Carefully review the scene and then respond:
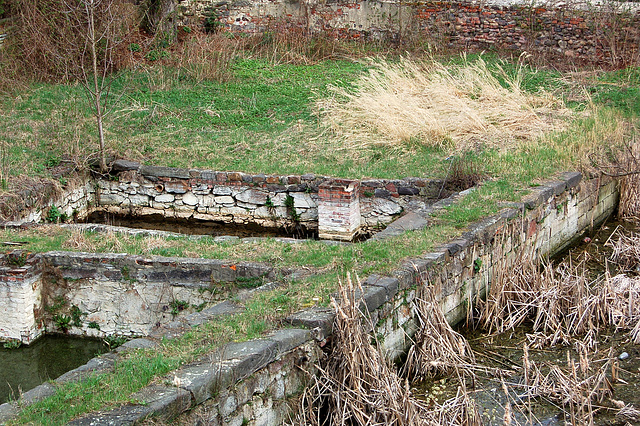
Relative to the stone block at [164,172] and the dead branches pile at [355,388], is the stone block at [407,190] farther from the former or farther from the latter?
the dead branches pile at [355,388]

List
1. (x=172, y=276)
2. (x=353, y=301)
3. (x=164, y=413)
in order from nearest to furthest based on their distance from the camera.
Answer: (x=164, y=413) → (x=353, y=301) → (x=172, y=276)

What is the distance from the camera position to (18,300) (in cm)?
789

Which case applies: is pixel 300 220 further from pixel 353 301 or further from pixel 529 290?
pixel 353 301

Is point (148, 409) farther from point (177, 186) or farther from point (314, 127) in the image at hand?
point (314, 127)

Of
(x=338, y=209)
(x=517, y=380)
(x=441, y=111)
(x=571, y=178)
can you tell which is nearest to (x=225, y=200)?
(x=338, y=209)

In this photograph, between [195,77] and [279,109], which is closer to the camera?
[279,109]

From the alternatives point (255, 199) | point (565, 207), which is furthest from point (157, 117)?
point (565, 207)

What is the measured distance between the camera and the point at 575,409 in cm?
641

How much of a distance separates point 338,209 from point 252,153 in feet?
7.46

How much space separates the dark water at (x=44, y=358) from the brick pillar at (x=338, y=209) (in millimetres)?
3712

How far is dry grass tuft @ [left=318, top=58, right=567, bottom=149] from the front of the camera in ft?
39.7

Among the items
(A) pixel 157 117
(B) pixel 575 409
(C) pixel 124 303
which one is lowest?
(B) pixel 575 409

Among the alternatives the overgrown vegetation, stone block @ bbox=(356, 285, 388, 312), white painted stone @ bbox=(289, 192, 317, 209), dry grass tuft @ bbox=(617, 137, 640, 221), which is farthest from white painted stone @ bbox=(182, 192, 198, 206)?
dry grass tuft @ bbox=(617, 137, 640, 221)

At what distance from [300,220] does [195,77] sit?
574cm
